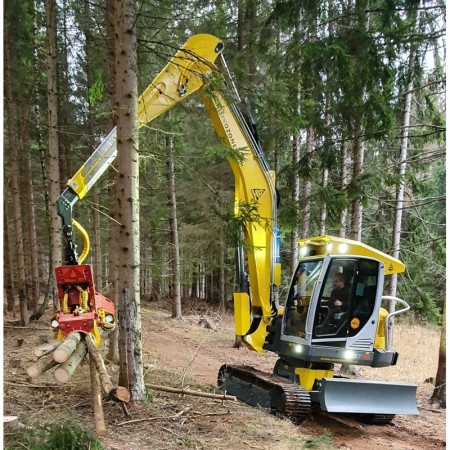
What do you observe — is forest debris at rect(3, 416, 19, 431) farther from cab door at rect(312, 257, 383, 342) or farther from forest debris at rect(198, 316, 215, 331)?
forest debris at rect(198, 316, 215, 331)

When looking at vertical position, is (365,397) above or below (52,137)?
below

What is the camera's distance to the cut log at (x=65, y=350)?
4133 mm

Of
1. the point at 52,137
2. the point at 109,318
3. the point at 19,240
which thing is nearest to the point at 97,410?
the point at 109,318

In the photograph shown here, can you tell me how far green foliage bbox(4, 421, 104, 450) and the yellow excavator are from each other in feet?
9.68

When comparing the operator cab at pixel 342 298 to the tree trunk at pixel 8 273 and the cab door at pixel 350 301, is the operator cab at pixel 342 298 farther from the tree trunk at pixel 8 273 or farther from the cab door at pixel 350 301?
the tree trunk at pixel 8 273

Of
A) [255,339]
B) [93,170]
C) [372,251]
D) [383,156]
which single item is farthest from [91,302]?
[383,156]

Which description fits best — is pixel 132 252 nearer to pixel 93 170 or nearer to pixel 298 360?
pixel 93 170

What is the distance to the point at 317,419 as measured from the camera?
668cm

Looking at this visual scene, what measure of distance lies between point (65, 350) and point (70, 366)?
0.18m

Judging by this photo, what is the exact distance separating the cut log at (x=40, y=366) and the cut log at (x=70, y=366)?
12 centimetres

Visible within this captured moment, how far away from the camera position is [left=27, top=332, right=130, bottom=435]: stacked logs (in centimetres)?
398

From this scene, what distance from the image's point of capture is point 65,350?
424cm

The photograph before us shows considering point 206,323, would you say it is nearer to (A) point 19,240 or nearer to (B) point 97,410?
(A) point 19,240

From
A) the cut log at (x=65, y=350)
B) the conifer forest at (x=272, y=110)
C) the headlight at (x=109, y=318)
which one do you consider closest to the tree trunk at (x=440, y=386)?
the conifer forest at (x=272, y=110)
